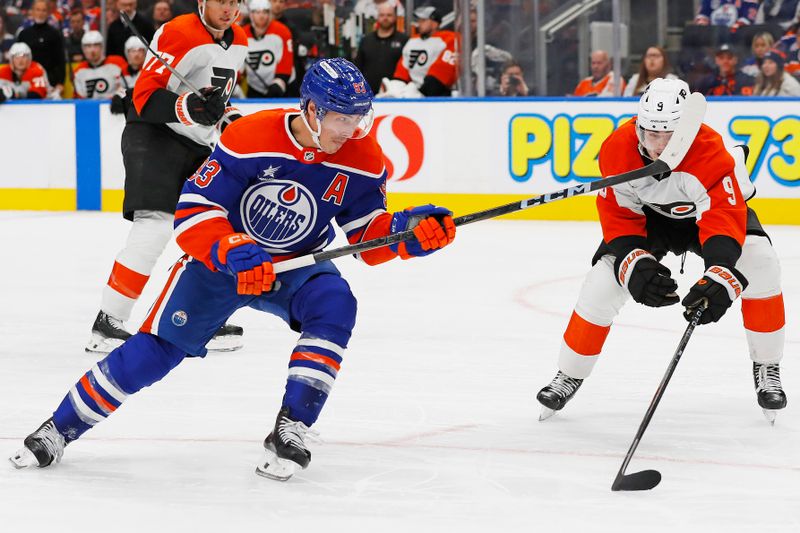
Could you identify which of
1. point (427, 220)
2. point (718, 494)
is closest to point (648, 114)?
point (427, 220)

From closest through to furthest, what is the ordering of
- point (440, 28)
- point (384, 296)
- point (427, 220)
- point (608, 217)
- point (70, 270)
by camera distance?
point (427, 220)
point (608, 217)
point (384, 296)
point (70, 270)
point (440, 28)

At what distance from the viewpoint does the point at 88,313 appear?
186 inches

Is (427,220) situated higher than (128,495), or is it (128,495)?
(427,220)

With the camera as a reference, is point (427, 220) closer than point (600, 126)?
Yes

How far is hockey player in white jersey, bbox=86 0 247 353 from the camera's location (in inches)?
158

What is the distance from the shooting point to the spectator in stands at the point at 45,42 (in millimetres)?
8883

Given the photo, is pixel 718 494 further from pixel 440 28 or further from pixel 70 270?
pixel 440 28

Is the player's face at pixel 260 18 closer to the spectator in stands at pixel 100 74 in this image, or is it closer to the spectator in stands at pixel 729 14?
the spectator in stands at pixel 100 74

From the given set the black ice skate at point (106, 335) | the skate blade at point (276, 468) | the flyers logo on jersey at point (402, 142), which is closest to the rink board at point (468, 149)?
the flyers logo on jersey at point (402, 142)

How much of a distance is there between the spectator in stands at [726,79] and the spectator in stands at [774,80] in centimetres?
6

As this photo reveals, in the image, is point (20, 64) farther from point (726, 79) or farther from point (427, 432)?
point (427, 432)

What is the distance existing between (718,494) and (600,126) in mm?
5069

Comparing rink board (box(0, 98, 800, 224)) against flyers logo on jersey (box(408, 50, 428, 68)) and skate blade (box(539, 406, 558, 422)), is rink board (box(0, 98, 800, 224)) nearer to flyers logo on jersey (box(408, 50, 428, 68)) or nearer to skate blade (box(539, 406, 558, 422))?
flyers logo on jersey (box(408, 50, 428, 68))

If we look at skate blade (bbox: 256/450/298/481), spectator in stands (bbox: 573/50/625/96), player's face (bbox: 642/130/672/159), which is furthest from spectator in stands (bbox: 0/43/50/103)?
skate blade (bbox: 256/450/298/481)
